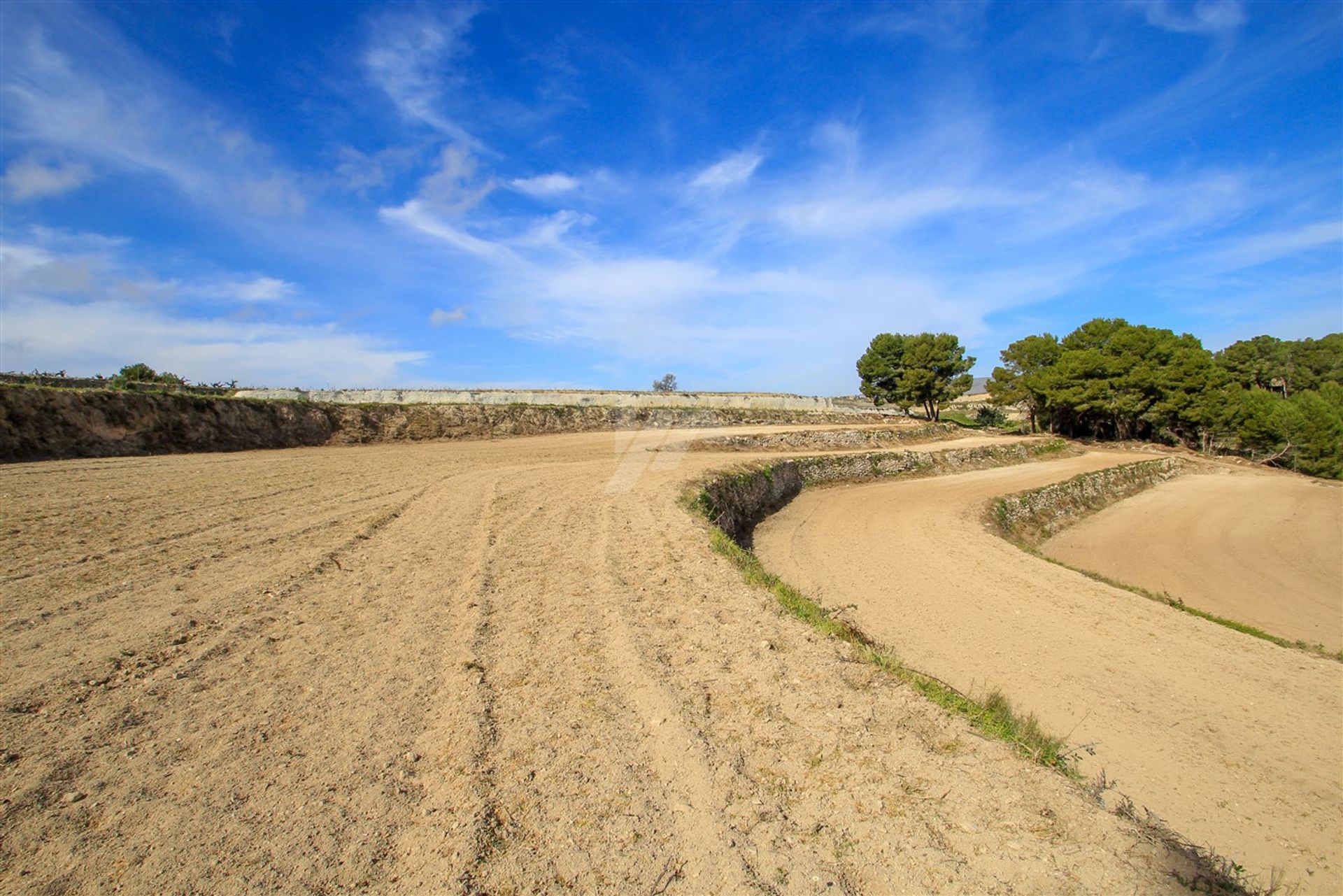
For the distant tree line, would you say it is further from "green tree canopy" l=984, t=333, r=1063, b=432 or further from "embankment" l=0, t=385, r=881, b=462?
"embankment" l=0, t=385, r=881, b=462

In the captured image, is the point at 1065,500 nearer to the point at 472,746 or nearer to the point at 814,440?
the point at 814,440

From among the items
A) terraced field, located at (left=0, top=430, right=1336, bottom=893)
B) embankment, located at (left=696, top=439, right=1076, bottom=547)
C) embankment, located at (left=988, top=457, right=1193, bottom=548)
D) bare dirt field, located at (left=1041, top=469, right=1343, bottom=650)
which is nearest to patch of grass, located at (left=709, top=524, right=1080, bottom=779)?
terraced field, located at (left=0, top=430, right=1336, bottom=893)

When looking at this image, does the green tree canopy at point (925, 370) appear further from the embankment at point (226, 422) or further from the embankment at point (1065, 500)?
the embankment at point (226, 422)

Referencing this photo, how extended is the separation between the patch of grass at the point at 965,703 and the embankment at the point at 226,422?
1737cm

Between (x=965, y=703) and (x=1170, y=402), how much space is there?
157ft

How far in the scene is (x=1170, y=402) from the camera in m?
39.7

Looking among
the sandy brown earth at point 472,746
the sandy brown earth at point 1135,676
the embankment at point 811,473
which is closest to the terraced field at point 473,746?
the sandy brown earth at point 472,746

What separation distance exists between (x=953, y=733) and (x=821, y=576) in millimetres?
7042

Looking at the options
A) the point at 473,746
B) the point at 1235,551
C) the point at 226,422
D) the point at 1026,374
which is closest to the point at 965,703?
the point at 473,746

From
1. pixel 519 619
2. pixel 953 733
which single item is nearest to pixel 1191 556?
pixel 953 733

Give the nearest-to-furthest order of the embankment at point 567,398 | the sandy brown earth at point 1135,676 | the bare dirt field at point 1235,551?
the sandy brown earth at point 1135,676 → the bare dirt field at point 1235,551 → the embankment at point 567,398

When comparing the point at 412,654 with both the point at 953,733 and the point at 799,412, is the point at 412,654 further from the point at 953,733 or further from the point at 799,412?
the point at 799,412

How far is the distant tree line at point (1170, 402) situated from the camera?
3672 centimetres

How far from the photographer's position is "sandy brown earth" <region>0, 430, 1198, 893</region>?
2.51 metres
